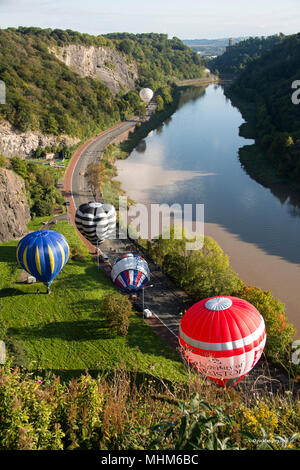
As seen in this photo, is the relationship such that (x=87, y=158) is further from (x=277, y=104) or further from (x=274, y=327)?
(x=274, y=327)

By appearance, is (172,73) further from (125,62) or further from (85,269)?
(85,269)

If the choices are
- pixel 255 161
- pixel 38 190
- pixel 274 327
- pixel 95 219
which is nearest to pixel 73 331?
pixel 95 219

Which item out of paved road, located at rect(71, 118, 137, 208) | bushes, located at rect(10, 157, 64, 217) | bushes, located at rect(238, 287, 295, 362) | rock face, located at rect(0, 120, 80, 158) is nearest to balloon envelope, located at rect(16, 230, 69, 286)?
bushes, located at rect(238, 287, 295, 362)

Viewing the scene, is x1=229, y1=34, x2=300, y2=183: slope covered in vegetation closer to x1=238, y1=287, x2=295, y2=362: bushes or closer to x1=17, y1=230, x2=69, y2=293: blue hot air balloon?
x1=238, y1=287, x2=295, y2=362: bushes

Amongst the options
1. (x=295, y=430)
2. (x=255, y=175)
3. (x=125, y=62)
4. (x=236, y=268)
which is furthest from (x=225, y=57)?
(x=295, y=430)

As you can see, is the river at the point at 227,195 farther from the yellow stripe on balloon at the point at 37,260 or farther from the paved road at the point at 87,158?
the yellow stripe on balloon at the point at 37,260

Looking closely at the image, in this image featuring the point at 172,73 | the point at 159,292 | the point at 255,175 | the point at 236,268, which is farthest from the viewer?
the point at 172,73
